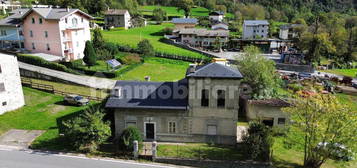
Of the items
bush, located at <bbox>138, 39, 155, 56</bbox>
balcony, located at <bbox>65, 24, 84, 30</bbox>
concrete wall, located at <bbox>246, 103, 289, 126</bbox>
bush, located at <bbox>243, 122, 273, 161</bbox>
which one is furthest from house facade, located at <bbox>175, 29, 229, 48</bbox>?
bush, located at <bbox>243, 122, 273, 161</bbox>

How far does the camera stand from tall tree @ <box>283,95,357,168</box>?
19188 millimetres

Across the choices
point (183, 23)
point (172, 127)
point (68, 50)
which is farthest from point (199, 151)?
point (183, 23)

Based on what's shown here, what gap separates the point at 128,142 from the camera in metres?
21.0

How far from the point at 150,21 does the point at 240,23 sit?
41.9 metres

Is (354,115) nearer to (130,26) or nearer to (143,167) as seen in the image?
(143,167)

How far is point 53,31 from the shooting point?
49562 millimetres

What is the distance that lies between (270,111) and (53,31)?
40.7m

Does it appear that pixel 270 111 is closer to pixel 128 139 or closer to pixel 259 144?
pixel 259 144

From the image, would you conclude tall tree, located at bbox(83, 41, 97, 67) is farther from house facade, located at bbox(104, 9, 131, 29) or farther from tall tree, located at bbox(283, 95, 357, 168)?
house facade, located at bbox(104, 9, 131, 29)

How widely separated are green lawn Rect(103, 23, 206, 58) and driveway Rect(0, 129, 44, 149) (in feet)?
148

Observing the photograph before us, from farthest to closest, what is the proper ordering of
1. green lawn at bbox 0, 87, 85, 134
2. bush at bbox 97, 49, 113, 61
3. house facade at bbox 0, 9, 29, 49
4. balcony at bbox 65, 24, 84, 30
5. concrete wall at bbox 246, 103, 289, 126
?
bush at bbox 97, 49, 113, 61 < house facade at bbox 0, 9, 29, 49 < balcony at bbox 65, 24, 84, 30 < concrete wall at bbox 246, 103, 289, 126 < green lawn at bbox 0, 87, 85, 134

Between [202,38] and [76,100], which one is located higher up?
[202,38]

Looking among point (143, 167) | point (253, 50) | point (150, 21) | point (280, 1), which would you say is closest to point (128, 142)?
point (143, 167)

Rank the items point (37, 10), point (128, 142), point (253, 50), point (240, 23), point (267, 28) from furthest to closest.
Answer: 1. point (240, 23)
2. point (267, 28)
3. point (37, 10)
4. point (253, 50)
5. point (128, 142)
